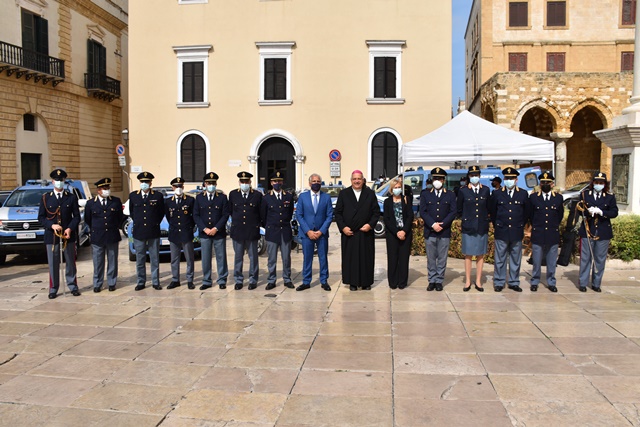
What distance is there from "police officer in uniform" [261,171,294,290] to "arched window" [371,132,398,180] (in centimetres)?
1675

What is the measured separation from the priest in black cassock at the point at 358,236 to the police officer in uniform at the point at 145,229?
3094mm

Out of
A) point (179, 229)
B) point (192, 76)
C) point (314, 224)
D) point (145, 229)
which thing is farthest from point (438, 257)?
point (192, 76)

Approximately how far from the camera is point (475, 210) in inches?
343

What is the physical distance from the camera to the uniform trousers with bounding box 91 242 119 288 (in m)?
9.04

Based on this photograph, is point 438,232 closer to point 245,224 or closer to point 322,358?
point 245,224

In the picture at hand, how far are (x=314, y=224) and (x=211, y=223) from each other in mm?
1699

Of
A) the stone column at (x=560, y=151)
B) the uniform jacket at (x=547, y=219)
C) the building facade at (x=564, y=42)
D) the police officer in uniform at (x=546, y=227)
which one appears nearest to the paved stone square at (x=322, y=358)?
the police officer in uniform at (x=546, y=227)

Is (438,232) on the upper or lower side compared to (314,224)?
lower

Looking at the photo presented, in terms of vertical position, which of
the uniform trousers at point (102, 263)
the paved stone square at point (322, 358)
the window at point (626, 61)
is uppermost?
the window at point (626, 61)

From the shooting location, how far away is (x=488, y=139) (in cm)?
1295

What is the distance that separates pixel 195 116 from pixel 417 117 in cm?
1037

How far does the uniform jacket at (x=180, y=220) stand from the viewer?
366 inches

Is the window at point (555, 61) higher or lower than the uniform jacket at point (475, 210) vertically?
higher

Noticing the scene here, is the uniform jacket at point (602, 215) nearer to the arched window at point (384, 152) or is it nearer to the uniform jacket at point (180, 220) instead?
the uniform jacket at point (180, 220)
